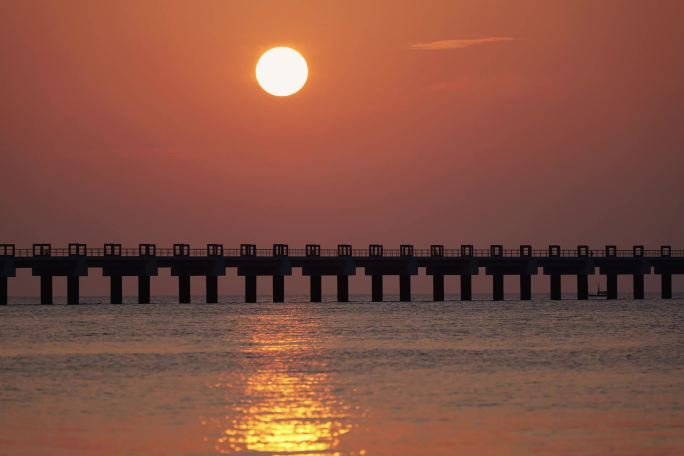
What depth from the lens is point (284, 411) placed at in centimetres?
3909

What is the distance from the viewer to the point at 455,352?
217 ft

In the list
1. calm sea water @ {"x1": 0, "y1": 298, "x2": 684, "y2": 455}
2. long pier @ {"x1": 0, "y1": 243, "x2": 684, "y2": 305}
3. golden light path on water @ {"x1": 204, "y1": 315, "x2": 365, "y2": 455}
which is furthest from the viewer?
long pier @ {"x1": 0, "y1": 243, "x2": 684, "y2": 305}

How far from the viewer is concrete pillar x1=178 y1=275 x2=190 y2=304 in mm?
139975

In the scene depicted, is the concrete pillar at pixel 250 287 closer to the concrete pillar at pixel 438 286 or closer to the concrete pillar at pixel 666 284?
the concrete pillar at pixel 438 286

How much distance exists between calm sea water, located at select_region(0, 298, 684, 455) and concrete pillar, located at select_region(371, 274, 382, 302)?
6262 cm

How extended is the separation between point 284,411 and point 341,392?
636 cm

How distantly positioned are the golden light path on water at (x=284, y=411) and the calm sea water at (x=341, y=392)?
8 cm

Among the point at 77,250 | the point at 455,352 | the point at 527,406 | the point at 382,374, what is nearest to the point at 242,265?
the point at 77,250

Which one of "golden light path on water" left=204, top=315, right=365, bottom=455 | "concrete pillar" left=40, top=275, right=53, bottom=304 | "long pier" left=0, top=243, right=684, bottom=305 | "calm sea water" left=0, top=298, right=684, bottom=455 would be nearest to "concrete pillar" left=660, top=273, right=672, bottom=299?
"long pier" left=0, top=243, right=684, bottom=305

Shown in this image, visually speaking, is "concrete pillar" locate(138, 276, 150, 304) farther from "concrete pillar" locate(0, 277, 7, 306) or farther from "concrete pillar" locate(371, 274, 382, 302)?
"concrete pillar" locate(371, 274, 382, 302)

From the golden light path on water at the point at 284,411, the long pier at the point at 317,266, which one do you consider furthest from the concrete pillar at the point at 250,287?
the golden light path on water at the point at 284,411

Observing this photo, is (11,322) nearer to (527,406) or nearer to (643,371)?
(643,371)

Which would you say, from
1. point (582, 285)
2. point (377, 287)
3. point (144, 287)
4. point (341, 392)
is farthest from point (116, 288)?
point (341, 392)

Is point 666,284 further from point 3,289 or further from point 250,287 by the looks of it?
point 3,289
